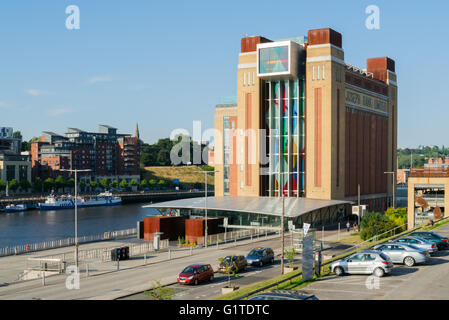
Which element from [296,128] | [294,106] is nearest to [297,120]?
[296,128]

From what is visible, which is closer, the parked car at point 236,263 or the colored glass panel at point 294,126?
the parked car at point 236,263

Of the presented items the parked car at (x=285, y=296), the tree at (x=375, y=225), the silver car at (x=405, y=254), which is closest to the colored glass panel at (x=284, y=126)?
the tree at (x=375, y=225)

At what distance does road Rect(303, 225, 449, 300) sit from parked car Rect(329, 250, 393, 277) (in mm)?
406

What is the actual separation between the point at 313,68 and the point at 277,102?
8.80 meters

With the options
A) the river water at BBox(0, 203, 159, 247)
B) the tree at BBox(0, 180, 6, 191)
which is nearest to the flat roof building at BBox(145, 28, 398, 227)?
the river water at BBox(0, 203, 159, 247)

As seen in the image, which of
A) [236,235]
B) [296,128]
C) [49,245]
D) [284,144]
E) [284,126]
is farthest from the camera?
[284,126]

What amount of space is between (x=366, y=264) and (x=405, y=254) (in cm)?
461

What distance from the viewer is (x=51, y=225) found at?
122938 mm

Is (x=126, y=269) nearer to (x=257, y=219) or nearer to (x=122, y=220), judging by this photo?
(x=257, y=219)

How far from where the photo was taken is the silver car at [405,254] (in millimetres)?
35094

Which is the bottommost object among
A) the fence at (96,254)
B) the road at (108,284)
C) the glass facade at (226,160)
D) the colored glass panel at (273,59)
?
the fence at (96,254)

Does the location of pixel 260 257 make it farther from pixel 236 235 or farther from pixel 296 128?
pixel 296 128

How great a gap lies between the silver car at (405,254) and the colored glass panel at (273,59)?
58.2m

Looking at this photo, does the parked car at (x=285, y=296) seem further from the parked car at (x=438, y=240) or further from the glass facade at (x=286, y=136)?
the glass facade at (x=286, y=136)
